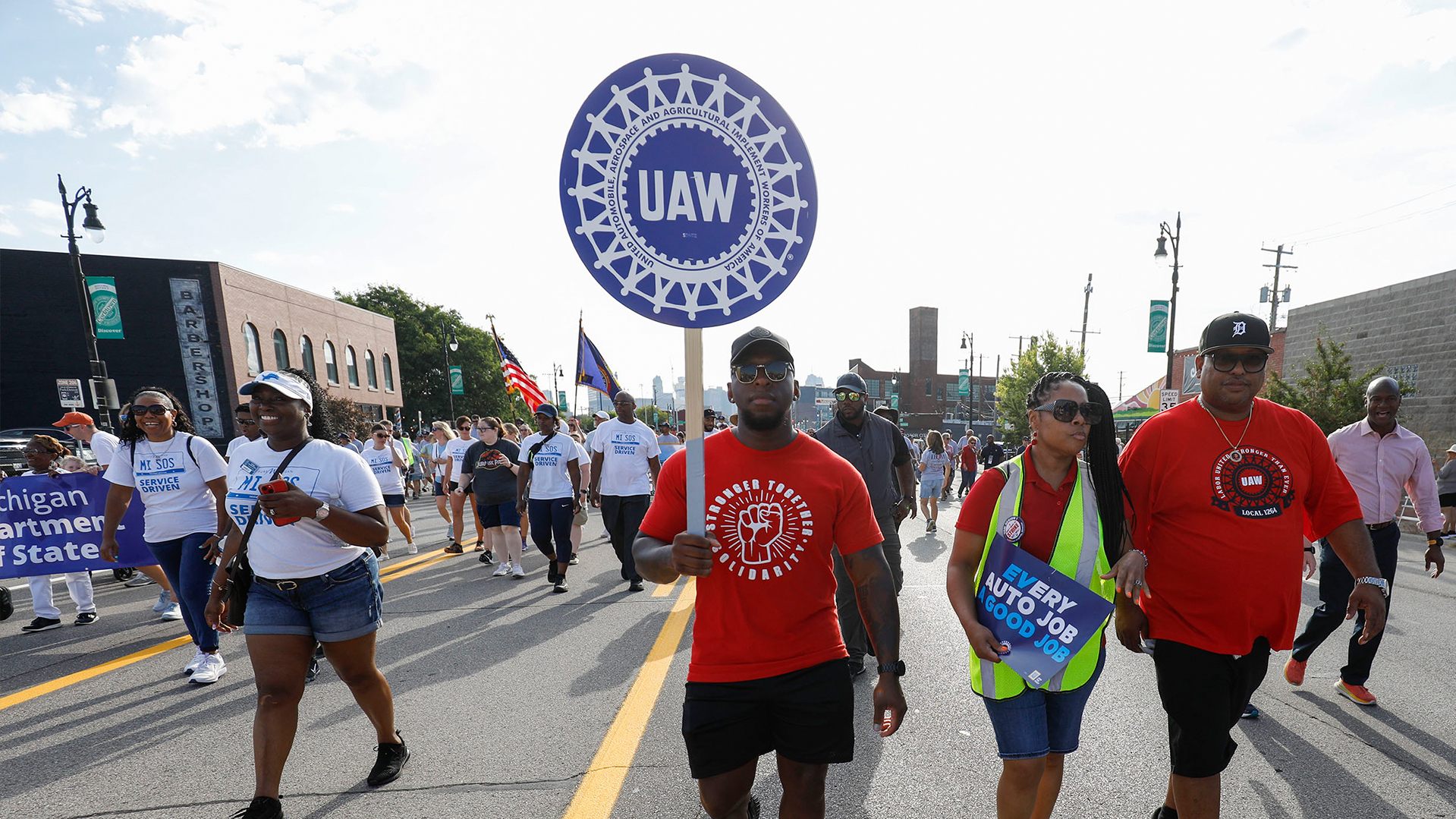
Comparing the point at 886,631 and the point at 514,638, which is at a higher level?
the point at 886,631

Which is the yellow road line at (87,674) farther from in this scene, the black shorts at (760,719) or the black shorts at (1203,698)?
the black shorts at (1203,698)

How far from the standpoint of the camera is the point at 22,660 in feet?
16.2

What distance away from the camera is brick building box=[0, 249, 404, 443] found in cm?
2548

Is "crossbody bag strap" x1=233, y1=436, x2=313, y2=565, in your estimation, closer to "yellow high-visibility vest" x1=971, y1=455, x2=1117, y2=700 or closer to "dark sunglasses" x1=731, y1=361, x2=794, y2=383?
"dark sunglasses" x1=731, y1=361, x2=794, y2=383

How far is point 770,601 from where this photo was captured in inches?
79.6

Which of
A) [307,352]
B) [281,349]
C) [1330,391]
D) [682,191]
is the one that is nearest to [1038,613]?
[682,191]

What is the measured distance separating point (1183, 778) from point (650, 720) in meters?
2.47

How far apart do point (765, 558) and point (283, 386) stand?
2.33 meters

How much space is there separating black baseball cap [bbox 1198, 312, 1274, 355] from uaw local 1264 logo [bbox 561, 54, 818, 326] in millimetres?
1699

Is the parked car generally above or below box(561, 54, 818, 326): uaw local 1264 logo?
below

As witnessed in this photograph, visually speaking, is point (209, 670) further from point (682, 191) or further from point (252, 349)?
point (252, 349)

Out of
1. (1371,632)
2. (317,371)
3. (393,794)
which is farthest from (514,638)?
(317,371)

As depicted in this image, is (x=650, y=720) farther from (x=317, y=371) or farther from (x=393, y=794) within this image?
(x=317, y=371)

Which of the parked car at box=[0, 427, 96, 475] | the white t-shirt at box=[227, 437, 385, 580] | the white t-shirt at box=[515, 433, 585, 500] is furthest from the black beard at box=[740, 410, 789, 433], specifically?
the parked car at box=[0, 427, 96, 475]
